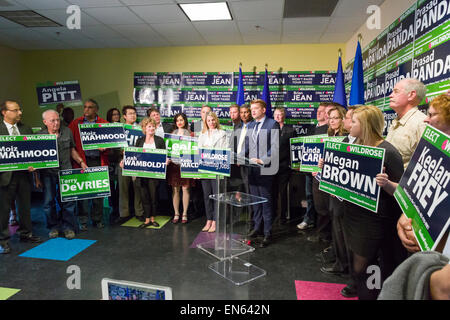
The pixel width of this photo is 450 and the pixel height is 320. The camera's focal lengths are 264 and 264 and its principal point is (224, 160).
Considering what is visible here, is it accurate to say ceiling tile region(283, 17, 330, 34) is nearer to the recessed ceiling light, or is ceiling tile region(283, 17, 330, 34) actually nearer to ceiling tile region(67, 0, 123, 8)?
the recessed ceiling light

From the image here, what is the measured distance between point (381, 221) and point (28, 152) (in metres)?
3.80

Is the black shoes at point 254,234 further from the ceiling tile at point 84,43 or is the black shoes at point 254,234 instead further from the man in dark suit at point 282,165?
the ceiling tile at point 84,43

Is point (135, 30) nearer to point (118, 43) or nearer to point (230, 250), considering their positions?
point (118, 43)

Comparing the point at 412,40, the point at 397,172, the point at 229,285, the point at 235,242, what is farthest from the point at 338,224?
the point at 412,40

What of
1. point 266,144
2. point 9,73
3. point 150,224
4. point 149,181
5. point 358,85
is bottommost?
point 150,224

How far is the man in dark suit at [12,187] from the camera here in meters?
3.24

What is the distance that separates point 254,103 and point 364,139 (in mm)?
1932

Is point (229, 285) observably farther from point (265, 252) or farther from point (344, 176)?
point (344, 176)

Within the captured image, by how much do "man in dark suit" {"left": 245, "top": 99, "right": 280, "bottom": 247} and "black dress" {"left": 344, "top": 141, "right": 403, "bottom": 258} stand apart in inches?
65.6

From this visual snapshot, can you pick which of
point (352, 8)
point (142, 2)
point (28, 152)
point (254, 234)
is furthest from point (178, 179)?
point (352, 8)

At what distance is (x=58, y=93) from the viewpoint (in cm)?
520

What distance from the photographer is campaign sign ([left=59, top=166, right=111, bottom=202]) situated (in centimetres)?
356

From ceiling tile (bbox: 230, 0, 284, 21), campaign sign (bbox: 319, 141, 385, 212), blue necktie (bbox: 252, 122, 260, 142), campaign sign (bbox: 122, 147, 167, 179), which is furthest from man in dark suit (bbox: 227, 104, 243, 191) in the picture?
campaign sign (bbox: 319, 141, 385, 212)

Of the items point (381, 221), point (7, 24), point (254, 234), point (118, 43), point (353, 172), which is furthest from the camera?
point (118, 43)
